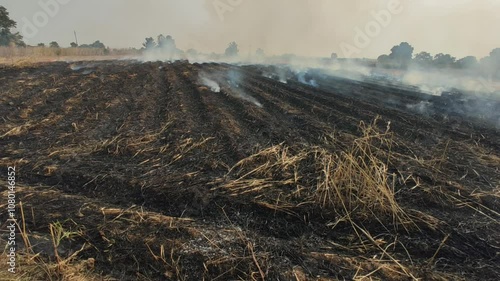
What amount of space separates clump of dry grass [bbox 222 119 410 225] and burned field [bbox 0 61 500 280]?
22mm

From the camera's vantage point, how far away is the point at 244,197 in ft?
13.6

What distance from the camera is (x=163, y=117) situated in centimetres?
789

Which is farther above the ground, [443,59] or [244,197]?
[443,59]

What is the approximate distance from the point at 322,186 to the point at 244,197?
40.0 inches

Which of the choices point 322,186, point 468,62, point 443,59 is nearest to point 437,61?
point 443,59

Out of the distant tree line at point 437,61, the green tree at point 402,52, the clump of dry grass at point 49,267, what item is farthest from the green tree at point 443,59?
the clump of dry grass at point 49,267

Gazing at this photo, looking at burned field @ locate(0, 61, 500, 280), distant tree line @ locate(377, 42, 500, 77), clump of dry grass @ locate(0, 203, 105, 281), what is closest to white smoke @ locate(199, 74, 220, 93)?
burned field @ locate(0, 61, 500, 280)

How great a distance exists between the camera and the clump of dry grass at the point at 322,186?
382 centimetres

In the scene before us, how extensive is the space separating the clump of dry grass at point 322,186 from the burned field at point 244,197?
0.07ft

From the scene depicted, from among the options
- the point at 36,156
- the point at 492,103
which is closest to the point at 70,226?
the point at 36,156

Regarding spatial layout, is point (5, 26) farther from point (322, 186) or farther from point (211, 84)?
point (322, 186)

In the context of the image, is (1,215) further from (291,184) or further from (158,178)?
(291,184)

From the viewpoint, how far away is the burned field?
300cm

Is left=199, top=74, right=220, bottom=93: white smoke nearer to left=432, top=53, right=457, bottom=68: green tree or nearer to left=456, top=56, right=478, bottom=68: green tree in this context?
left=456, top=56, right=478, bottom=68: green tree
